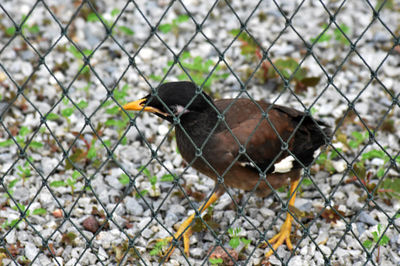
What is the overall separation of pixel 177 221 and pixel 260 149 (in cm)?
84

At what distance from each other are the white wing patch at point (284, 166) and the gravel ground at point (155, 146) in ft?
0.87

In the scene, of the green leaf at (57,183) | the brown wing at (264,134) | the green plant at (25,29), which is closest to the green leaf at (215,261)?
the brown wing at (264,134)

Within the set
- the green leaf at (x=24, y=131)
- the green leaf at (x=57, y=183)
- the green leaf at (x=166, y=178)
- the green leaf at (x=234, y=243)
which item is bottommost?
the green leaf at (x=234, y=243)

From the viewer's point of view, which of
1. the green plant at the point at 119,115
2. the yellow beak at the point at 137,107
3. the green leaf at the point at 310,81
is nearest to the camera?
the yellow beak at the point at 137,107

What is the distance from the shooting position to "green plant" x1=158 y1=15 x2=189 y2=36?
5793 millimetres

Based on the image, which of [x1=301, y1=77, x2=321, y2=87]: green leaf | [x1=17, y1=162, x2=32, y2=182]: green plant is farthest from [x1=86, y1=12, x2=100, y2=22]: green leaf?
[x1=301, y1=77, x2=321, y2=87]: green leaf

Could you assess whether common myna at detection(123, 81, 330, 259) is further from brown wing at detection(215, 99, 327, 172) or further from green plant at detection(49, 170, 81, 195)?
green plant at detection(49, 170, 81, 195)

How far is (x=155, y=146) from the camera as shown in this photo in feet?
15.9

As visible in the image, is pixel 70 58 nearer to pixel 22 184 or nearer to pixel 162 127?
pixel 162 127

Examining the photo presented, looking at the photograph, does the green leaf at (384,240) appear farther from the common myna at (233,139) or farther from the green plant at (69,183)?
the green plant at (69,183)

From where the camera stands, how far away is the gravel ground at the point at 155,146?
351cm

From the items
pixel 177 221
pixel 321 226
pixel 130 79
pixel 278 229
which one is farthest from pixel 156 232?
pixel 130 79

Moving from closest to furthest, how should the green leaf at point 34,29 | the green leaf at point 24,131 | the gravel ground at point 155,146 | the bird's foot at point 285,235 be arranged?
1. the gravel ground at point 155,146
2. the bird's foot at point 285,235
3. the green leaf at point 24,131
4. the green leaf at point 34,29

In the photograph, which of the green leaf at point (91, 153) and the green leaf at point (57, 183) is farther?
the green leaf at point (91, 153)
